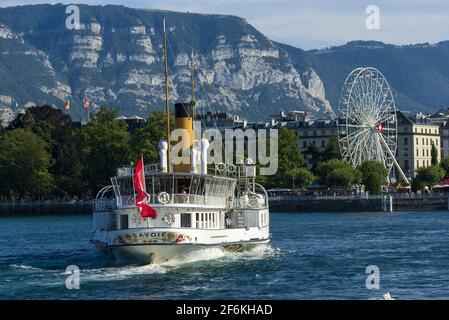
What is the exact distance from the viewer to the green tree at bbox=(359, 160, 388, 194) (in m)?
152

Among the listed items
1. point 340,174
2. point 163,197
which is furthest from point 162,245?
point 340,174

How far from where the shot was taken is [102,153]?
160 m

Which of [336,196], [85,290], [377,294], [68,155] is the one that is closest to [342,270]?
[377,294]

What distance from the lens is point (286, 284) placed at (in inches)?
1863

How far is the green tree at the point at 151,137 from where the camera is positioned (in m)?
146

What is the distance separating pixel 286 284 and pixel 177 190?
31.3 feet

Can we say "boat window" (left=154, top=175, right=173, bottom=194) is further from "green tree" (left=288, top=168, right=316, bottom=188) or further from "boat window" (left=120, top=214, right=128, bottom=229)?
"green tree" (left=288, top=168, right=316, bottom=188)

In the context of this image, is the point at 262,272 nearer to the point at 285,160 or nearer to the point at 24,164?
the point at 24,164

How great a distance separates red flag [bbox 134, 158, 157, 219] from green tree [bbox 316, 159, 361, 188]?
99.6 metres

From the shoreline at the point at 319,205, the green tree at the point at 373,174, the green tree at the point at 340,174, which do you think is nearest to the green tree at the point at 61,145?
the shoreline at the point at 319,205

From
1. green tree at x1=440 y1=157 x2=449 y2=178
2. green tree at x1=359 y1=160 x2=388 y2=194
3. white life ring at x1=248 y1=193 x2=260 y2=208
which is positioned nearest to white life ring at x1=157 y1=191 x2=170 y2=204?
white life ring at x1=248 y1=193 x2=260 y2=208

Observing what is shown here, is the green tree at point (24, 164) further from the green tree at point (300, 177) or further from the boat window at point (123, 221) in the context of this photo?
the boat window at point (123, 221)

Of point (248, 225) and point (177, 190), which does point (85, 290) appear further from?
point (248, 225)

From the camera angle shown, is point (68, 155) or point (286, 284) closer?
point (286, 284)
